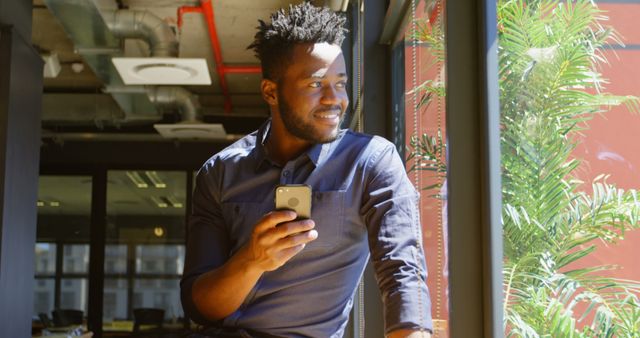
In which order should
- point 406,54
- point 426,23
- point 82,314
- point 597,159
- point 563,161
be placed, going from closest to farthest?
Result: point 597,159, point 563,161, point 426,23, point 406,54, point 82,314

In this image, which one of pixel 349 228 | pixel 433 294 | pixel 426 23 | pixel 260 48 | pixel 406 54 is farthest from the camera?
pixel 406 54

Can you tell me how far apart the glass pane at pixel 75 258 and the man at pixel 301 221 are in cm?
921

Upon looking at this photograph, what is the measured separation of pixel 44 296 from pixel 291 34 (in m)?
9.91

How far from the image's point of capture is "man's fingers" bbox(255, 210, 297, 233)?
125 cm

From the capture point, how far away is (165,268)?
1052 centimetres

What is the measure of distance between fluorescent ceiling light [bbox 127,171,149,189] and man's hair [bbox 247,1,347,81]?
9080 millimetres

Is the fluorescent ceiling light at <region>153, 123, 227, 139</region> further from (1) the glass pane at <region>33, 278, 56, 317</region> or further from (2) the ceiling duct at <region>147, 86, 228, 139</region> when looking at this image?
(1) the glass pane at <region>33, 278, 56, 317</region>

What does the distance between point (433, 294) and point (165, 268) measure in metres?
8.93

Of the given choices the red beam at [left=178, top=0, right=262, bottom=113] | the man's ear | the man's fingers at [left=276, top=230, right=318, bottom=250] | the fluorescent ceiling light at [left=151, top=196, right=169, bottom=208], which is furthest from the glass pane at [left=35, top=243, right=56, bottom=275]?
the man's fingers at [left=276, top=230, right=318, bottom=250]

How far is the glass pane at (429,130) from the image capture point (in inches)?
71.7

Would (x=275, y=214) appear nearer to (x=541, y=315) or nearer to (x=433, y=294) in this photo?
(x=541, y=315)

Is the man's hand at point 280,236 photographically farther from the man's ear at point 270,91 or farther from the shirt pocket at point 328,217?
the man's ear at point 270,91

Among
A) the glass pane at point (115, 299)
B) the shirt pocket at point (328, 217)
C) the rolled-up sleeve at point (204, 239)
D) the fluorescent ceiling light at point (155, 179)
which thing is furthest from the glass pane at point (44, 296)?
the shirt pocket at point (328, 217)

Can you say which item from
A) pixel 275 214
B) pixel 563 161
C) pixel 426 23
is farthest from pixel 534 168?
pixel 426 23
